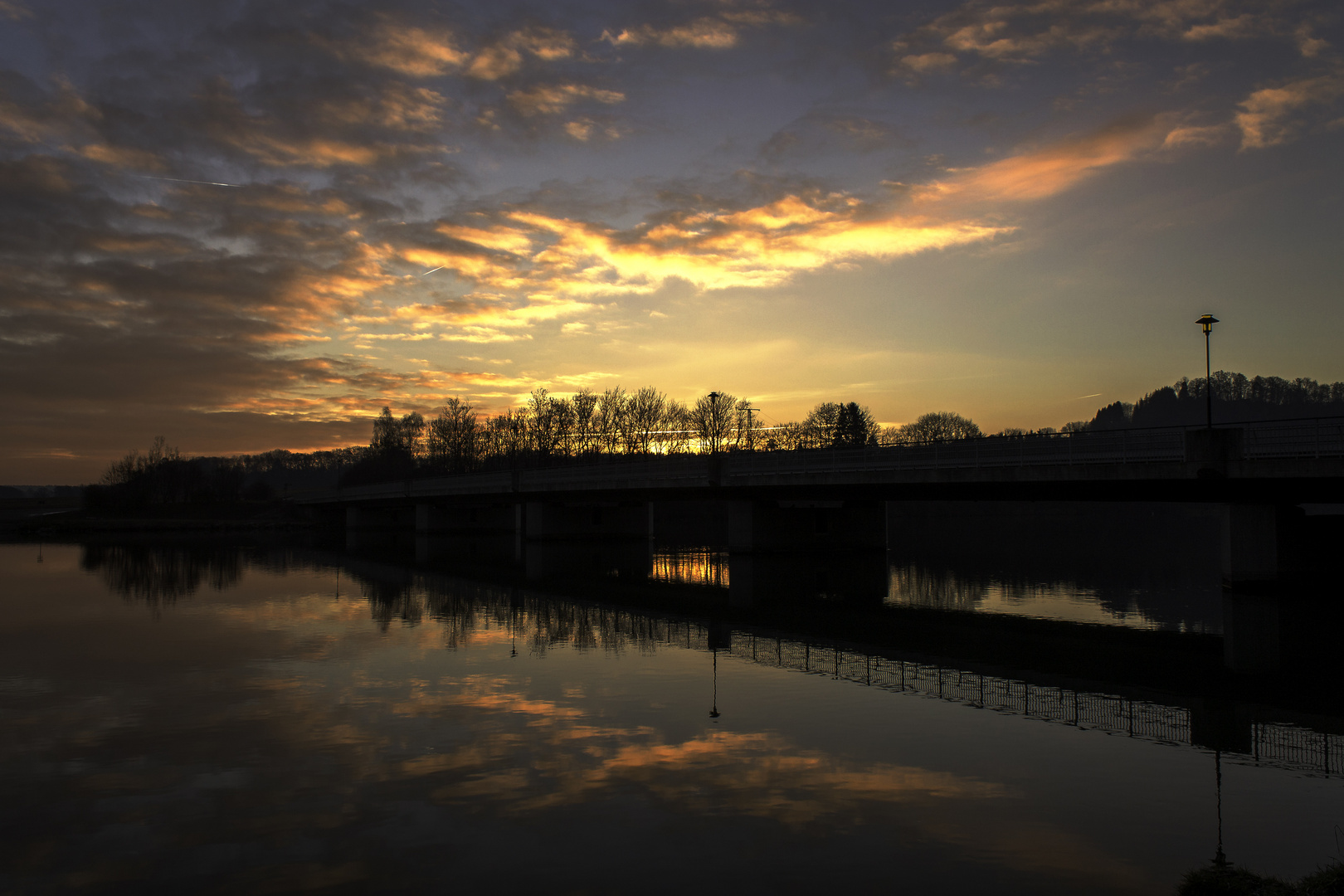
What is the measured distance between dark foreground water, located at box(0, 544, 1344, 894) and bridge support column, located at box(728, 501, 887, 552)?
2762cm

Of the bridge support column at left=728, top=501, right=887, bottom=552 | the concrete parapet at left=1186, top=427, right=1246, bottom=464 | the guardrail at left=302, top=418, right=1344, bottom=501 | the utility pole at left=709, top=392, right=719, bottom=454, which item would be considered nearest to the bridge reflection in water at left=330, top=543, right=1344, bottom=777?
the concrete parapet at left=1186, top=427, right=1246, bottom=464

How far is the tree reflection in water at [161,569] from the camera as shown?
1510 inches

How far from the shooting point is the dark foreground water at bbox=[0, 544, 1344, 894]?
8977 mm

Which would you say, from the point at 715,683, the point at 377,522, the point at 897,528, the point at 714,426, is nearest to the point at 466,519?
the point at 377,522

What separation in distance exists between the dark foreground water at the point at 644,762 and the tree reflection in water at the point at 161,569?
1307 cm

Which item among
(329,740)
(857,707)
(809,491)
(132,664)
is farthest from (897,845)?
(809,491)

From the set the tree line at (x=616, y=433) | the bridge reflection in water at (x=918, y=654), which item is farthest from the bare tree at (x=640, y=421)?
the bridge reflection in water at (x=918, y=654)

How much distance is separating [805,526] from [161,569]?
37584mm

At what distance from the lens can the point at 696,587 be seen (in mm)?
40094

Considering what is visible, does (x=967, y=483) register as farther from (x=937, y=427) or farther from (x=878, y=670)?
(x=937, y=427)

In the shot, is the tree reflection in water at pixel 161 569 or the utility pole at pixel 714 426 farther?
the utility pole at pixel 714 426

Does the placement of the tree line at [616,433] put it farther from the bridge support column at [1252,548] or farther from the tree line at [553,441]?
the bridge support column at [1252,548]

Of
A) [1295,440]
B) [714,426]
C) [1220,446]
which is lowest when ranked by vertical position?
[1220,446]

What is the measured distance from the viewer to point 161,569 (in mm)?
51438
